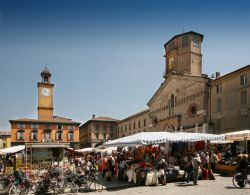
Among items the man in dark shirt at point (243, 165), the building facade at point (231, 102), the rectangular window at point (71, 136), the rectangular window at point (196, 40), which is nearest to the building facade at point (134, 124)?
the rectangular window at point (71, 136)

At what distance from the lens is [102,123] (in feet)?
246

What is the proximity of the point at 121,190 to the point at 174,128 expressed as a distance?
2675 cm

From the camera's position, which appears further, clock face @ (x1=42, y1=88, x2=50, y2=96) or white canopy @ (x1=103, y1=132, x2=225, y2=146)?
clock face @ (x1=42, y1=88, x2=50, y2=96)

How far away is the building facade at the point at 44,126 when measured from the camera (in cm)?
6059

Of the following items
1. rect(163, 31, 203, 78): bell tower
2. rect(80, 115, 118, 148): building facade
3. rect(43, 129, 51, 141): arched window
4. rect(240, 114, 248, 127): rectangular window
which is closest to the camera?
rect(240, 114, 248, 127): rectangular window

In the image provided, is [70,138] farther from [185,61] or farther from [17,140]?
[185,61]

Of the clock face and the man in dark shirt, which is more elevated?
the clock face

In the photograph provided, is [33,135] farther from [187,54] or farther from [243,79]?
[243,79]

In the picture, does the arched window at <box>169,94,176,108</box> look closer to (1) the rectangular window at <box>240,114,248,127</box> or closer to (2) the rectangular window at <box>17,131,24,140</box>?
(1) the rectangular window at <box>240,114,248,127</box>

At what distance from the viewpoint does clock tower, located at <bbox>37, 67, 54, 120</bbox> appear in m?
61.7

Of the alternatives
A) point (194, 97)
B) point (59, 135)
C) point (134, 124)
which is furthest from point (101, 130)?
point (194, 97)

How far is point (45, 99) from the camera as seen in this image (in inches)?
2446

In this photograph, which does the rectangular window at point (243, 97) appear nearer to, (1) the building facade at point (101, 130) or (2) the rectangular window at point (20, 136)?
(2) the rectangular window at point (20, 136)

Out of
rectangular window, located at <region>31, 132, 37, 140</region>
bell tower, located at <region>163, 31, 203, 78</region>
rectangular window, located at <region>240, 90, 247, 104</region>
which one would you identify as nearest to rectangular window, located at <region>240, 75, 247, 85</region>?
rectangular window, located at <region>240, 90, 247, 104</region>
